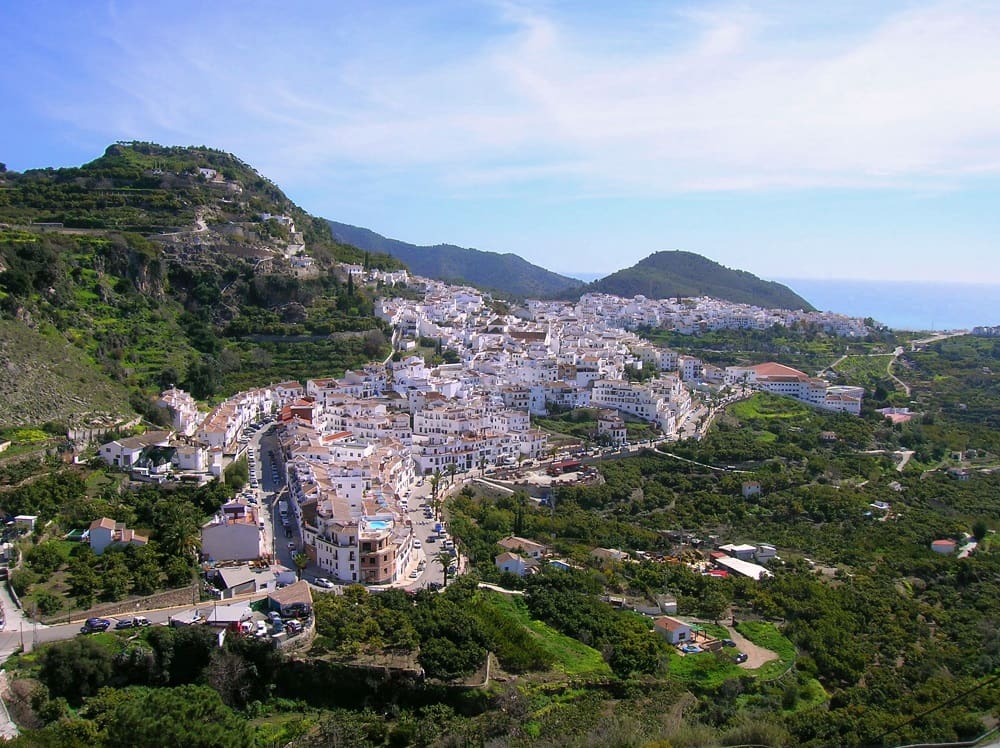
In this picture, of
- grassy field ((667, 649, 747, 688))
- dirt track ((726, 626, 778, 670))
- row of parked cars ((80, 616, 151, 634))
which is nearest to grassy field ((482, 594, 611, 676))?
grassy field ((667, 649, 747, 688))

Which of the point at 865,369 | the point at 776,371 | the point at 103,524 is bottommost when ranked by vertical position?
the point at 103,524

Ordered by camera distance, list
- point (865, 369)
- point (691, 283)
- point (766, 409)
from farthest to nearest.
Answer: point (691, 283) < point (865, 369) < point (766, 409)

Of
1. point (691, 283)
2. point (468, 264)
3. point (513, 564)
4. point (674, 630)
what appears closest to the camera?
point (674, 630)

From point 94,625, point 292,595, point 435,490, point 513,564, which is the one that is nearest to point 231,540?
point 292,595

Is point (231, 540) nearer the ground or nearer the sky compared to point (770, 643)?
nearer the sky

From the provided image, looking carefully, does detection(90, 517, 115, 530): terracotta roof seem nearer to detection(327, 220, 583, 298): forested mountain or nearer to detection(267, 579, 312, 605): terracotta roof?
detection(267, 579, 312, 605): terracotta roof

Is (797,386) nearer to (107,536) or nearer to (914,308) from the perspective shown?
→ (107,536)

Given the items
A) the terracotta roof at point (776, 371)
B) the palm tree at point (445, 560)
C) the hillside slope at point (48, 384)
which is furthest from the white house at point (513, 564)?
the terracotta roof at point (776, 371)
